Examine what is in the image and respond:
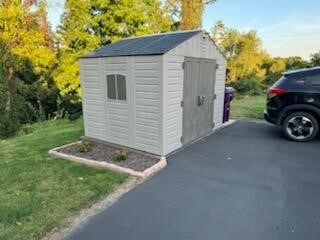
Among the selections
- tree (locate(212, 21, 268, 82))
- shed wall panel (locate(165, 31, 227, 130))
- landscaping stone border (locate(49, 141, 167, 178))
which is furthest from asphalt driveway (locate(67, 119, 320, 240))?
tree (locate(212, 21, 268, 82))

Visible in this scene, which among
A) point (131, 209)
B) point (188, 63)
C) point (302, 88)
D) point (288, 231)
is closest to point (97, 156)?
point (131, 209)

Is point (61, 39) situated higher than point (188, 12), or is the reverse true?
point (188, 12)

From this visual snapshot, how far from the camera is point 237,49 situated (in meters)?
20.0

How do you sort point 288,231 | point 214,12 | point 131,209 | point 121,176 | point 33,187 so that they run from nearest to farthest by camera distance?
point 288,231 → point 131,209 → point 33,187 → point 121,176 → point 214,12

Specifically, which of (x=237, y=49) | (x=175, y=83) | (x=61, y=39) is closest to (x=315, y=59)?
(x=237, y=49)

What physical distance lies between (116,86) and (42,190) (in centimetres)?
247

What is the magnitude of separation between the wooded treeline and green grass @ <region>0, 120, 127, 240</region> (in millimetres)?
5598

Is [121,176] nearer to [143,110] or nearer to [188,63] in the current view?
[143,110]

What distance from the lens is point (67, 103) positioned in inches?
595

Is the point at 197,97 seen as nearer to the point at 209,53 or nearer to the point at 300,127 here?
the point at 209,53

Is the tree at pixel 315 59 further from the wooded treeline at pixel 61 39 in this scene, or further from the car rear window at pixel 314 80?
the car rear window at pixel 314 80

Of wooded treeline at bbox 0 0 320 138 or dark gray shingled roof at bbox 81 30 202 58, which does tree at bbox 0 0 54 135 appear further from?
dark gray shingled roof at bbox 81 30 202 58

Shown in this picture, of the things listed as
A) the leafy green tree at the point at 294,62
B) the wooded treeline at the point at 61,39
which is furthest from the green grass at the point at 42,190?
the leafy green tree at the point at 294,62

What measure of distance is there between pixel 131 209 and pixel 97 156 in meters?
2.12
